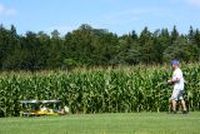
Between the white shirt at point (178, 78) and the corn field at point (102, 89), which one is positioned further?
the corn field at point (102, 89)

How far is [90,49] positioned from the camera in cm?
11244

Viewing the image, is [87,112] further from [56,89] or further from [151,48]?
[151,48]

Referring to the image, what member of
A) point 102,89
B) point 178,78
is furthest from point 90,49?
point 178,78

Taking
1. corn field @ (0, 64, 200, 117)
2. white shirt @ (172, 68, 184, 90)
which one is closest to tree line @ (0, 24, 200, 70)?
corn field @ (0, 64, 200, 117)

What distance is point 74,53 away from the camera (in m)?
107

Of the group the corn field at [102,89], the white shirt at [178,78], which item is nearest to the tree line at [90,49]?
the corn field at [102,89]

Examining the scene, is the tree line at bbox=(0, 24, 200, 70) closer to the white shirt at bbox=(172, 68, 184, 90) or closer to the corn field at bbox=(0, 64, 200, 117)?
the corn field at bbox=(0, 64, 200, 117)

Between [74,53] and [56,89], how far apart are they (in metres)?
74.4

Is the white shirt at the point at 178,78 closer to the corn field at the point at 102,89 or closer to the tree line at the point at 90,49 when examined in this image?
the corn field at the point at 102,89

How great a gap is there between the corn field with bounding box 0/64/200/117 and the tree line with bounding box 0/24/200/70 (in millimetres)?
61920

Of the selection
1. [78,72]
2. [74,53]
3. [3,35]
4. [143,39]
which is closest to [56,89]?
[78,72]

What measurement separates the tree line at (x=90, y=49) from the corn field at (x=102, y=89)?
203ft

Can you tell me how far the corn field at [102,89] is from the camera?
30469 millimetres

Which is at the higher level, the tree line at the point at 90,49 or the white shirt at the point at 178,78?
the tree line at the point at 90,49
